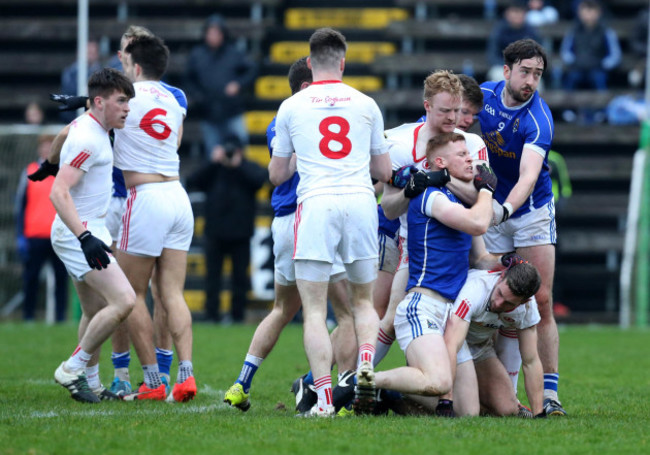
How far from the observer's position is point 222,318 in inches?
655

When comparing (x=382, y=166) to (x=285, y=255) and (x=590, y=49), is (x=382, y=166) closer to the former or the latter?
(x=285, y=255)

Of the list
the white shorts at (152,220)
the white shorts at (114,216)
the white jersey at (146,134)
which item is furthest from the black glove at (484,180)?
the white shorts at (114,216)

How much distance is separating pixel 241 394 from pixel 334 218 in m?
1.46

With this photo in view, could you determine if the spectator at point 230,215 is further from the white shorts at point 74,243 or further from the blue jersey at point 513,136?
the blue jersey at point 513,136

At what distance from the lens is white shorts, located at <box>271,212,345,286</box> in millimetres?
7625

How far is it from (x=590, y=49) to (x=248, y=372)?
1244cm

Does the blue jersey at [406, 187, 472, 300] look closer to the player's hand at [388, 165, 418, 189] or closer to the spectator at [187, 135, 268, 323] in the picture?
the player's hand at [388, 165, 418, 189]

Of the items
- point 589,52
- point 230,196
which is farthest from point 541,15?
point 230,196

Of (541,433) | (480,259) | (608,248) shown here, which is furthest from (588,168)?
(541,433)

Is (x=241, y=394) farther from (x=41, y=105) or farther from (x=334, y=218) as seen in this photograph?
(x=41, y=105)

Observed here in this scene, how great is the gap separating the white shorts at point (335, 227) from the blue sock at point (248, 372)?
104cm

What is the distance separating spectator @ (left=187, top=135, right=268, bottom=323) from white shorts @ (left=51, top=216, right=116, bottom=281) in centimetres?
766

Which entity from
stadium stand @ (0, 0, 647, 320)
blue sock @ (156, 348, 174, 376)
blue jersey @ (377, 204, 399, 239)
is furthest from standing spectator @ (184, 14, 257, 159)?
blue jersey @ (377, 204, 399, 239)

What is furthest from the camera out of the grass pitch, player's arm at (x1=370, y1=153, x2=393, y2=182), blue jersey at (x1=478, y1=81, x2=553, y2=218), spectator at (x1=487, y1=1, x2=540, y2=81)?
spectator at (x1=487, y1=1, x2=540, y2=81)
